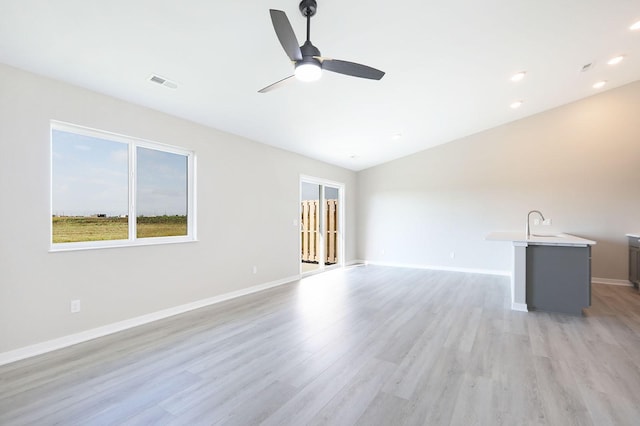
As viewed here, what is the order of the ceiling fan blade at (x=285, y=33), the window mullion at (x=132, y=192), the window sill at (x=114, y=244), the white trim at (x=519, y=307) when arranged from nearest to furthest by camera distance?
the ceiling fan blade at (x=285, y=33) → the window sill at (x=114, y=244) → the window mullion at (x=132, y=192) → the white trim at (x=519, y=307)

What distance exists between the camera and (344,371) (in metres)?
2.37

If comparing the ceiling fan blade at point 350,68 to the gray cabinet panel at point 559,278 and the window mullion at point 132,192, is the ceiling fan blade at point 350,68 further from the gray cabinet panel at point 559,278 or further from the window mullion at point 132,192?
the gray cabinet panel at point 559,278

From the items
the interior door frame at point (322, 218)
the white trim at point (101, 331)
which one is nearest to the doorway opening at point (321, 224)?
the interior door frame at point (322, 218)

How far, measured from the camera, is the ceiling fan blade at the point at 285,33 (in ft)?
5.83

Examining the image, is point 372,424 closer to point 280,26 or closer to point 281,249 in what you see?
point 280,26

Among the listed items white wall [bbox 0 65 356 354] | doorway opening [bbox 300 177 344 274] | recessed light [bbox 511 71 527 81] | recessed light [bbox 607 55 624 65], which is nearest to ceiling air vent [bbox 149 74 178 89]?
white wall [bbox 0 65 356 354]

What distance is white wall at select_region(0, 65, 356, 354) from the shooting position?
8.57 ft

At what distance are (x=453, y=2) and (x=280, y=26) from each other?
1.75m

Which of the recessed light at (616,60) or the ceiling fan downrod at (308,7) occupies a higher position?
the recessed light at (616,60)

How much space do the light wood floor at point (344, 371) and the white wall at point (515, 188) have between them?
8.02 feet

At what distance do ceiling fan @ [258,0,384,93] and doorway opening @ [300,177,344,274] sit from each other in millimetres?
4117

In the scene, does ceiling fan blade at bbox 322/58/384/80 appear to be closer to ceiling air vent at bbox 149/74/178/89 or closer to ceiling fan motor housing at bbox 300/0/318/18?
ceiling fan motor housing at bbox 300/0/318/18

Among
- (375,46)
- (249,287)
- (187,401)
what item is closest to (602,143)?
(375,46)

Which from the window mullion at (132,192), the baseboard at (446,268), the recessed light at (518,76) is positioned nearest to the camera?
the window mullion at (132,192)
